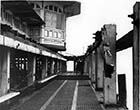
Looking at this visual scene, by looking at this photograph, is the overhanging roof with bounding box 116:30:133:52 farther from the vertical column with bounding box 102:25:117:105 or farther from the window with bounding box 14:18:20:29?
the window with bounding box 14:18:20:29

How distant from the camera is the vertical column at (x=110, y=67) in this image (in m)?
7.79

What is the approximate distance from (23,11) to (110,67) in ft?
70.1

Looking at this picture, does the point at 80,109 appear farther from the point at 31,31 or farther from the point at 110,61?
the point at 31,31

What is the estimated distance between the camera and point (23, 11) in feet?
89.0

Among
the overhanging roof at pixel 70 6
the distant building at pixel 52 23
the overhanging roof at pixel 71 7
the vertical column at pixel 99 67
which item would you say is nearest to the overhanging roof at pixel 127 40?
the vertical column at pixel 99 67

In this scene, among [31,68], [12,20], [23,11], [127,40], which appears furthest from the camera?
[23,11]

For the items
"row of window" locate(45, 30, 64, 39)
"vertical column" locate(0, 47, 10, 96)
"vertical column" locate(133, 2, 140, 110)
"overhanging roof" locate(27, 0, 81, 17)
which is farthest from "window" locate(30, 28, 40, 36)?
"vertical column" locate(133, 2, 140, 110)

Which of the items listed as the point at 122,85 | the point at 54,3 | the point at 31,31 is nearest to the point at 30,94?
the point at 122,85

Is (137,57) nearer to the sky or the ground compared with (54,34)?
nearer to the ground

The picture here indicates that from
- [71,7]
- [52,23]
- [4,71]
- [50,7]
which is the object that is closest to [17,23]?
[52,23]

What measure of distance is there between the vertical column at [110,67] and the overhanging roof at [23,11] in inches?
694

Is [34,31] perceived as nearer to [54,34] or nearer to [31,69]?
[54,34]

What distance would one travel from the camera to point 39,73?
20875 mm

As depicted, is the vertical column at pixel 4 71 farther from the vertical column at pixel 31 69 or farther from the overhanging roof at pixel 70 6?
the overhanging roof at pixel 70 6
